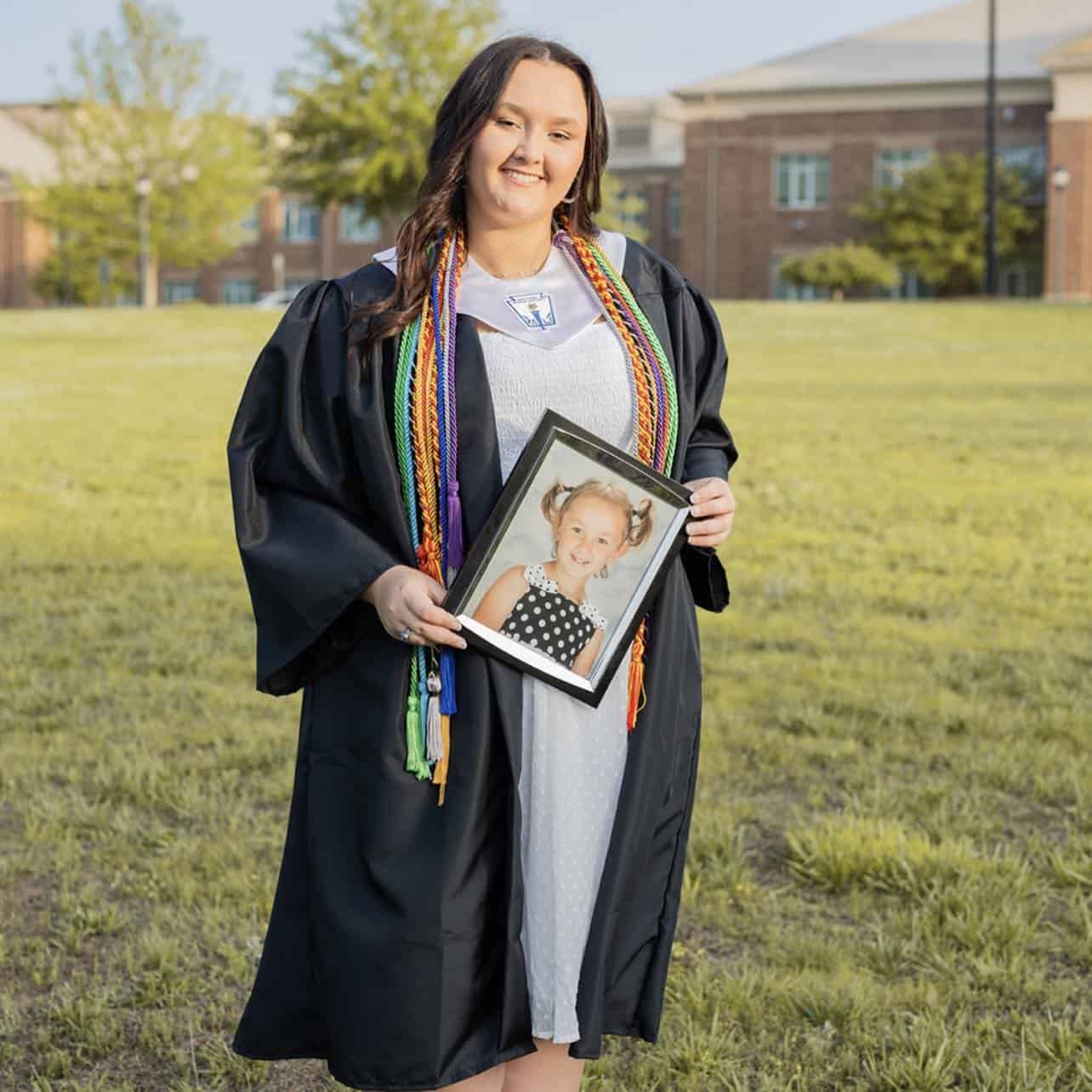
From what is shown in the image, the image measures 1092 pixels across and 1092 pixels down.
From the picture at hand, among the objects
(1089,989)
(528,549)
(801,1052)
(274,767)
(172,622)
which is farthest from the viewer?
(172,622)

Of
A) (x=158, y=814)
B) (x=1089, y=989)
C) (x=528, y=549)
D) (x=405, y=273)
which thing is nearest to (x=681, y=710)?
(x=528, y=549)

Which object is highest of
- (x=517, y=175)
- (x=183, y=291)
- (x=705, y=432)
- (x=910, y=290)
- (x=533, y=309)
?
(x=183, y=291)

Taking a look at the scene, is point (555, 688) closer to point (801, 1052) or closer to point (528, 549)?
point (528, 549)

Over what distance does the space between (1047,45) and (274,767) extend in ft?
156

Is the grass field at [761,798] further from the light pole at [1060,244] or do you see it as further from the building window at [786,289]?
the building window at [786,289]

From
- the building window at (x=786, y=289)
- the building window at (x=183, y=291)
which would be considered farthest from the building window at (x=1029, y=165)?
the building window at (x=183, y=291)

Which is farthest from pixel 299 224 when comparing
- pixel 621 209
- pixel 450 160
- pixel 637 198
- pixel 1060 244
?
pixel 450 160

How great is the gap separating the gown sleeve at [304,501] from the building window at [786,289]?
147 ft

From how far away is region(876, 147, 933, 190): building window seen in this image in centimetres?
4709

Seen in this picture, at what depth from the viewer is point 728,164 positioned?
4897 centimetres

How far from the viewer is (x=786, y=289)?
49.0m

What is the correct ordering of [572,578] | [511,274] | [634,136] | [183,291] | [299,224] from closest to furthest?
[572,578] → [511,274] → [634,136] → [299,224] → [183,291]

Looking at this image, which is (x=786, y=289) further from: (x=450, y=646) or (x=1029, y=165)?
(x=450, y=646)

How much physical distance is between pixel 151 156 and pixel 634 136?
22.3 m
